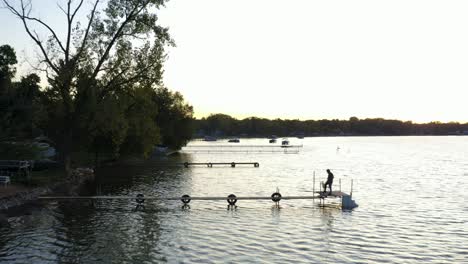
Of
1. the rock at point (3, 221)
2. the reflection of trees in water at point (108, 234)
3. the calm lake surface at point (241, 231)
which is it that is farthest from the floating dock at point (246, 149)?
the rock at point (3, 221)

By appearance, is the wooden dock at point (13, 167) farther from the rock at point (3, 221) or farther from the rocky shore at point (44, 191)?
the rock at point (3, 221)

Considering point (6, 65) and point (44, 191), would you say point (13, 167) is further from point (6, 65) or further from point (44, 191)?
point (6, 65)

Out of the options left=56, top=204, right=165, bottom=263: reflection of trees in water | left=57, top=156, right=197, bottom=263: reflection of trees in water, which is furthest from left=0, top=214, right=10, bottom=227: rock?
left=57, top=156, right=197, bottom=263: reflection of trees in water

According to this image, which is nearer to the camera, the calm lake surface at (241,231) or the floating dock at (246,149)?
the calm lake surface at (241,231)

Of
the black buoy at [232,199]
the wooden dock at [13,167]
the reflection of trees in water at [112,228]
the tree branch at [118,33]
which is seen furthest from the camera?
the tree branch at [118,33]

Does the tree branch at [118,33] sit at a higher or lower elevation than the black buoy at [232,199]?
higher

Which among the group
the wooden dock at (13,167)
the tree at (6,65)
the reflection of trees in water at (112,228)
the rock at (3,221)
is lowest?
the reflection of trees in water at (112,228)

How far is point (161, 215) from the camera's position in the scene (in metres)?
30.1

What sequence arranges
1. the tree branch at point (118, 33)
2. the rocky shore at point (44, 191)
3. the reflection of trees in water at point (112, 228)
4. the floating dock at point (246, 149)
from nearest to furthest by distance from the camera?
the reflection of trees in water at point (112, 228) < the rocky shore at point (44, 191) < the tree branch at point (118, 33) < the floating dock at point (246, 149)

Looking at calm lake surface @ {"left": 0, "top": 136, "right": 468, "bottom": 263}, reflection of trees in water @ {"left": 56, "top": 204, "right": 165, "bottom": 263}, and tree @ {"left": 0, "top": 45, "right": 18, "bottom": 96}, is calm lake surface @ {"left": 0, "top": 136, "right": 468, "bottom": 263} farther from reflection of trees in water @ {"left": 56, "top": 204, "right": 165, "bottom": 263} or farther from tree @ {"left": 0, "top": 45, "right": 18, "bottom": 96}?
tree @ {"left": 0, "top": 45, "right": 18, "bottom": 96}

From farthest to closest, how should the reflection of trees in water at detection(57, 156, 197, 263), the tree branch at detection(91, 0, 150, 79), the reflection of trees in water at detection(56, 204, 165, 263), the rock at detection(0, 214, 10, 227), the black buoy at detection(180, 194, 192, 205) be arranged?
the tree branch at detection(91, 0, 150, 79)
the black buoy at detection(180, 194, 192, 205)
the rock at detection(0, 214, 10, 227)
the reflection of trees in water at detection(57, 156, 197, 263)
the reflection of trees in water at detection(56, 204, 165, 263)

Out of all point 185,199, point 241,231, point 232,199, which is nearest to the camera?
point 241,231

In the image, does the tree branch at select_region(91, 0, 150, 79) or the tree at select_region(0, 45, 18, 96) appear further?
the tree branch at select_region(91, 0, 150, 79)

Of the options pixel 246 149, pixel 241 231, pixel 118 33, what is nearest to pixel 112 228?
pixel 241 231
